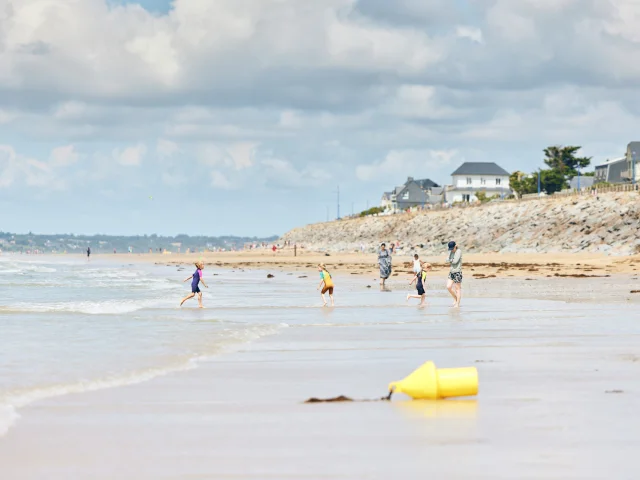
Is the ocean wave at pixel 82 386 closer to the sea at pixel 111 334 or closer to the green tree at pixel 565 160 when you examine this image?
the sea at pixel 111 334

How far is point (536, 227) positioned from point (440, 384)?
3427 inches

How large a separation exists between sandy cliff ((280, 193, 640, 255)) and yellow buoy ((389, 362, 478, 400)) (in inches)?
2169

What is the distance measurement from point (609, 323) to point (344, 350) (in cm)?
677

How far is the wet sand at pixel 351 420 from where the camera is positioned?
736 cm

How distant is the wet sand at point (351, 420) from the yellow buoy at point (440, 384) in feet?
0.46

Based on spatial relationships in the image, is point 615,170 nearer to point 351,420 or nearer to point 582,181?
point 582,181

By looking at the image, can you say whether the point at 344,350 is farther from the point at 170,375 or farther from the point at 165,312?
the point at 165,312

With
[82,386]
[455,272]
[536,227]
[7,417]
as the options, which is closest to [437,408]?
[7,417]

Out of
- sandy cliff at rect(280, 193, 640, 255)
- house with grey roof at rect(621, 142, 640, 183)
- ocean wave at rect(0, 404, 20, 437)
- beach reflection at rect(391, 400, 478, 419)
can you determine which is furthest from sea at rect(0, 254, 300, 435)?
house with grey roof at rect(621, 142, 640, 183)

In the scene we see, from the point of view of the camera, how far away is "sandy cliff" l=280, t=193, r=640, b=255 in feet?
252

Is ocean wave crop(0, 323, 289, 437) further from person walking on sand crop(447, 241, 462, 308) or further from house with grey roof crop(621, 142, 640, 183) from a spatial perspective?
house with grey roof crop(621, 142, 640, 183)

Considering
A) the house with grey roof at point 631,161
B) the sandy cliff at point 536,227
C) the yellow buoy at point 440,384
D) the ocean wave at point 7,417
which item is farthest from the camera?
the house with grey roof at point 631,161

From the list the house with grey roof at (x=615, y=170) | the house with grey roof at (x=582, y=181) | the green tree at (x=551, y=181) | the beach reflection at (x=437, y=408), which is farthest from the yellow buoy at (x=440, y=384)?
the house with grey roof at (x=582, y=181)

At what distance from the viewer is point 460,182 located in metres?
189
